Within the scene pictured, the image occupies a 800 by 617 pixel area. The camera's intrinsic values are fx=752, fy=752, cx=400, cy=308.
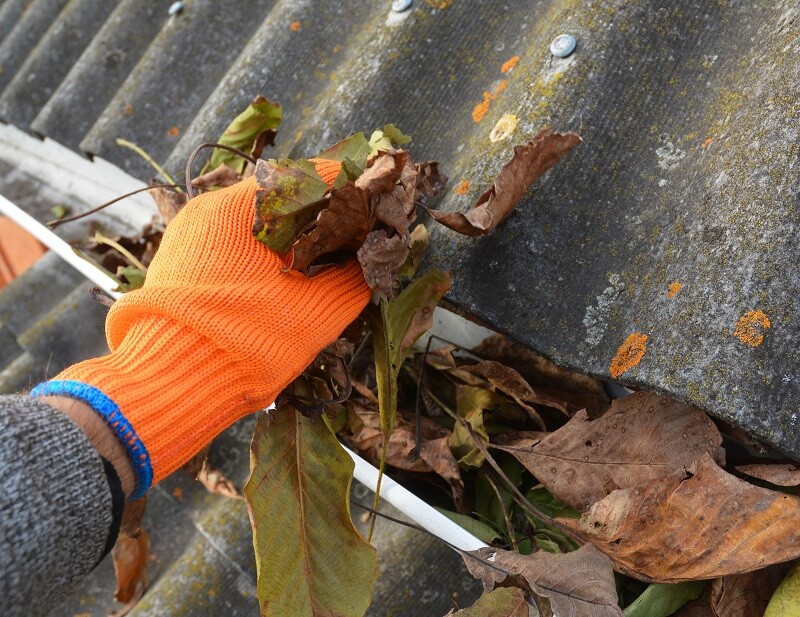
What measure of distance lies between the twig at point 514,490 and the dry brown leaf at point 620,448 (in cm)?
3

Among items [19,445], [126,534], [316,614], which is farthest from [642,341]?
[126,534]

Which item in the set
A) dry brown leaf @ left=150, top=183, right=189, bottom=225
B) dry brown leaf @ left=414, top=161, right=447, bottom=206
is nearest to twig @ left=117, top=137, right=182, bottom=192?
dry brown leaf @ left=150, top=183, right=189, bottom=225

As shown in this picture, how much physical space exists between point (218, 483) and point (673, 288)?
0.93m

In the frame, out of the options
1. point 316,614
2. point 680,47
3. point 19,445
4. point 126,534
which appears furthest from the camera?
point 126,534

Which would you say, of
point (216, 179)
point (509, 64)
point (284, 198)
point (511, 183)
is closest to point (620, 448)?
point (511, 183)

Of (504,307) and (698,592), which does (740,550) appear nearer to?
(698,592)

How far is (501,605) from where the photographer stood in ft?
2.97

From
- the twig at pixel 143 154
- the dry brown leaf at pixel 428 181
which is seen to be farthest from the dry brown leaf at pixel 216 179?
the dry brown leaf at pixel 428 181

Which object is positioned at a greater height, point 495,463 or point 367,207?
point 367,207

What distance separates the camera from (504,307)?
39.6 inches

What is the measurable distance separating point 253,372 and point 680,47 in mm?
764

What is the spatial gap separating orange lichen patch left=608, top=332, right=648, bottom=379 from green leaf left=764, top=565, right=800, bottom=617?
30cm

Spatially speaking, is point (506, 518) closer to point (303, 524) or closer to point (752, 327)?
point (303, 524)

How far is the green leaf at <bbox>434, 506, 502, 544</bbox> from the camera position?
106 cm
